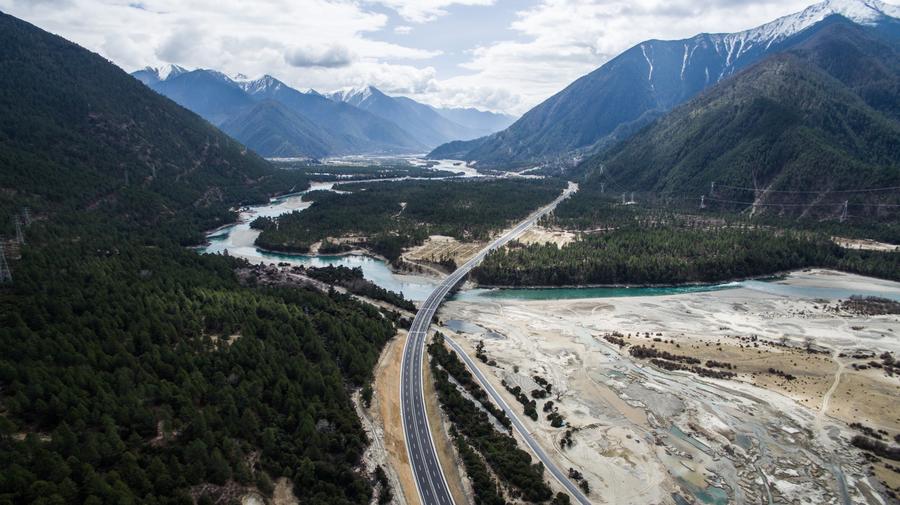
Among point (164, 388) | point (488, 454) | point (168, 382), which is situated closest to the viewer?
point (164, 388)

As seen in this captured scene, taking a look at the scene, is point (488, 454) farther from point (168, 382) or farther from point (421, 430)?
point (168, 382)

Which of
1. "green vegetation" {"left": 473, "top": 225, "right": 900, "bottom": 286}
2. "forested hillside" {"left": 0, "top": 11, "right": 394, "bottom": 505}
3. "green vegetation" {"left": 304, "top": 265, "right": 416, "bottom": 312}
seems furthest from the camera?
"green vegetation" {"left": 473, "top": 225, "right": 900, "bottom": 286}

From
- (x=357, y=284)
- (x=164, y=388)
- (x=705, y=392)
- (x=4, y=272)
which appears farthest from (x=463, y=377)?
(x=4, y=272)

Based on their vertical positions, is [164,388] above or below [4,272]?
below

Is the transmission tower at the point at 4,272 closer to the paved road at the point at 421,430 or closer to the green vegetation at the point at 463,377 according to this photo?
the paved road at the point at 421,430

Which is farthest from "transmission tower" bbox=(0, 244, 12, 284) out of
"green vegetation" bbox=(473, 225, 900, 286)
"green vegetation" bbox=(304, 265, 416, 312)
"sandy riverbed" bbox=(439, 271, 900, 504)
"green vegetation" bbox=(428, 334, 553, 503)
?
"green vegetation" bbox=(473, 225, 900, 286)

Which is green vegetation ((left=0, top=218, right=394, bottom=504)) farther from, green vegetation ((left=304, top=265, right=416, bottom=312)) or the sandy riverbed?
the sandy riverbed
